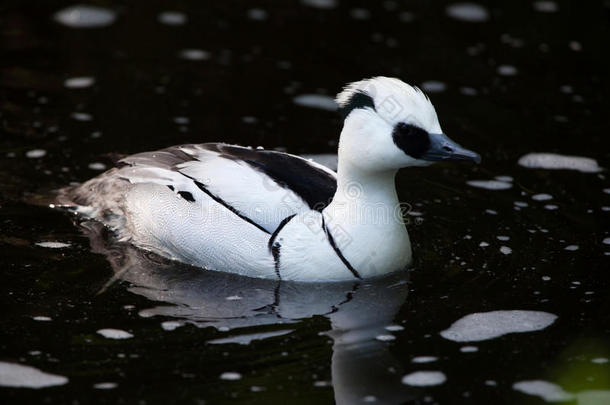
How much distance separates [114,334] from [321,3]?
324 inches

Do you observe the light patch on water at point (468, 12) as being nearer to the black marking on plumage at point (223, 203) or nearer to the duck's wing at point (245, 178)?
the duck's wing at point (245, 178)

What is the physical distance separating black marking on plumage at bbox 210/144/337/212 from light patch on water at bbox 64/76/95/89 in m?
3.60

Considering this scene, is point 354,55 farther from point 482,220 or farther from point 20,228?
point 20,228

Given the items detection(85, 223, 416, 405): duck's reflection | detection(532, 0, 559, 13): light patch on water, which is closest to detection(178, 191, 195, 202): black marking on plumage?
detection(85, 223, 416, 405): duck's reflection

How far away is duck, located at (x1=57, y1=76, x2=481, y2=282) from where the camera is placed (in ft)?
23.7

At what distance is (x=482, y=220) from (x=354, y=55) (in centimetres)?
438

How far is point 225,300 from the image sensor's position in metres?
7.27

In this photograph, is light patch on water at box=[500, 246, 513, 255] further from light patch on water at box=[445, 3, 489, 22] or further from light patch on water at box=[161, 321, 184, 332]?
light patch on water at box=[445, 3, 489, 22]

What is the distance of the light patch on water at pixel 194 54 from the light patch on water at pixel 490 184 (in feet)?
13.7

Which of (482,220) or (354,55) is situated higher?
(354,55)

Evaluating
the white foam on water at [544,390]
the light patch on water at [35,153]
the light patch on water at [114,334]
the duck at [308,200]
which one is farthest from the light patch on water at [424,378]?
the light patch on water at [35,153]

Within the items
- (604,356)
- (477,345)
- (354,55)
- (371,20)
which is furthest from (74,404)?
(371,20)

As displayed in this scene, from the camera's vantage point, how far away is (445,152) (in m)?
7.23

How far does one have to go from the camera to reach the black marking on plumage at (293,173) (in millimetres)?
7656
